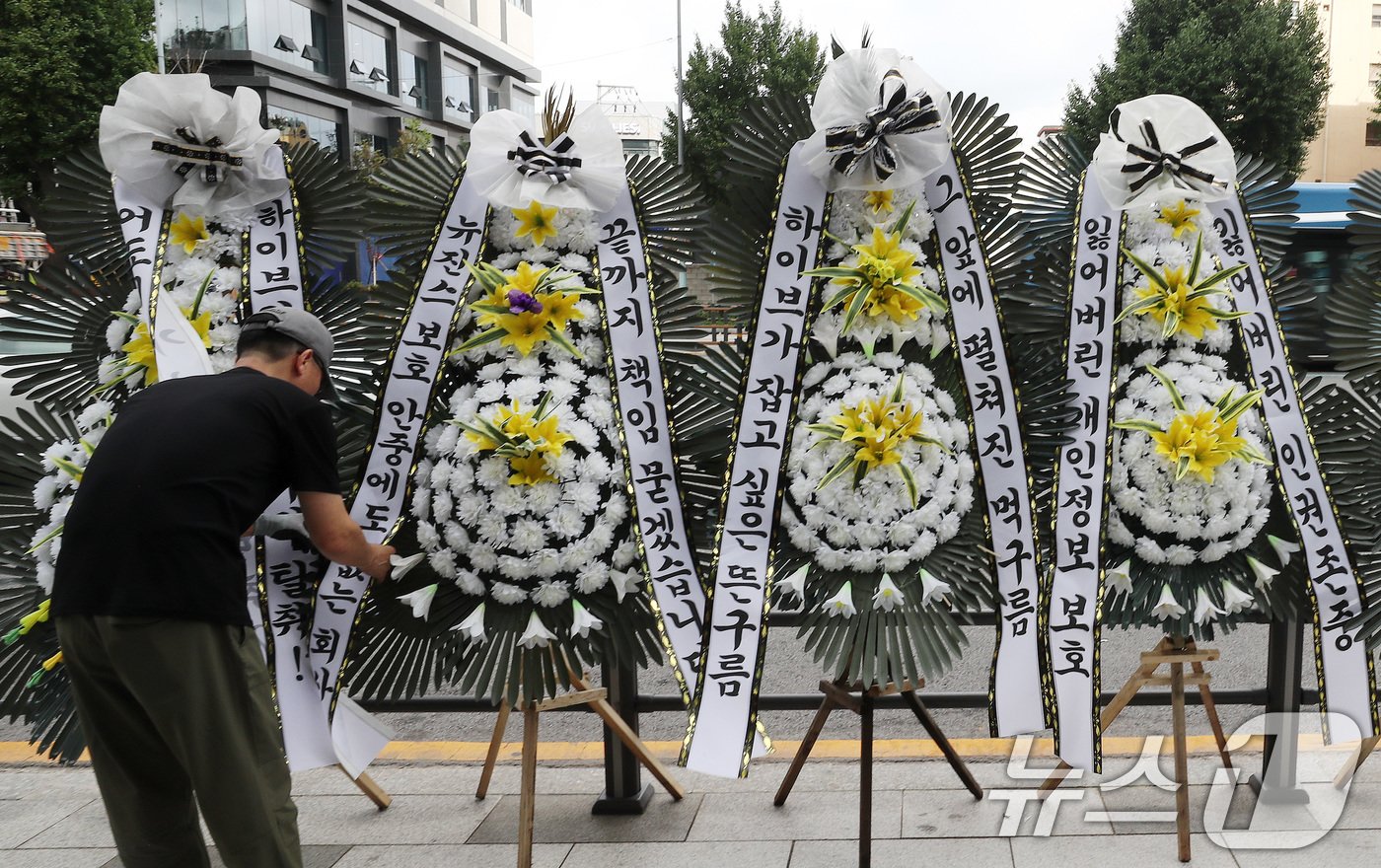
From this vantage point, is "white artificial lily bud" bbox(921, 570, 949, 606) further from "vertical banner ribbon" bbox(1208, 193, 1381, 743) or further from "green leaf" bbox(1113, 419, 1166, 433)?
"vertical banner ribbon" bbox(1208, 193, 1381, 743)

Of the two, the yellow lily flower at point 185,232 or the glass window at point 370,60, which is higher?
the glass window at point 370,60

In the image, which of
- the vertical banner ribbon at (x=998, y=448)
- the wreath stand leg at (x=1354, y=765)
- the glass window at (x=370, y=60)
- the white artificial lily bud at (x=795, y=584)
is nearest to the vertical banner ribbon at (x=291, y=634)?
the white artificial lily bud at (x=795, y=584)

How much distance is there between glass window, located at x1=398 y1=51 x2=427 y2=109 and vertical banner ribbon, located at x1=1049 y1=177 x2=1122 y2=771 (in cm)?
3224

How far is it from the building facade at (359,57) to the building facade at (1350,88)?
2492 cm

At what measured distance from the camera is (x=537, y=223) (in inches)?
122

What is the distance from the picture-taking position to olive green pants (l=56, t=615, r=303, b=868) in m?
2.42

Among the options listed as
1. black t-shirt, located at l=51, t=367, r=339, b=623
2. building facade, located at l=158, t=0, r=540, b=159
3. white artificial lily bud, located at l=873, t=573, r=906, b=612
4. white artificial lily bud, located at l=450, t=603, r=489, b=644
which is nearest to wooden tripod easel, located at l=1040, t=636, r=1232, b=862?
white artificial lily bud, located at l=873, t=573, r=906, b=612

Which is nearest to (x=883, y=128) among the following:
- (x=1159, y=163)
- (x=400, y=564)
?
(x=1159, y=163)

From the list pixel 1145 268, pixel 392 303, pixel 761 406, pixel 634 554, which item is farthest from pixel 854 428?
pixel 392 303

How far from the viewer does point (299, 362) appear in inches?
111

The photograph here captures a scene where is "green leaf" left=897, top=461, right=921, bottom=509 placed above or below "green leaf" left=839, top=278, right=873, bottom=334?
below

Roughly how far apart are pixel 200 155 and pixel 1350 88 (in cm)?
4109

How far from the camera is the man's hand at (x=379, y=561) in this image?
2.86 meters

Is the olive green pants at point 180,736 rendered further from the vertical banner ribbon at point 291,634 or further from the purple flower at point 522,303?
the purple flower at point 522,303
